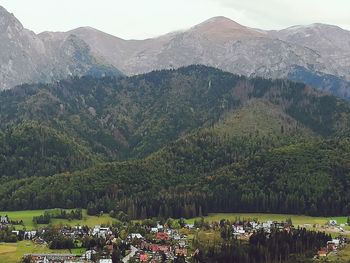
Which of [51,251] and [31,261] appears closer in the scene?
[31,261]

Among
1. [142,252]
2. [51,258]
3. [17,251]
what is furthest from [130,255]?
[17,251]

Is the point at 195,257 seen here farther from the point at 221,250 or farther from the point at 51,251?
the point at 51,251

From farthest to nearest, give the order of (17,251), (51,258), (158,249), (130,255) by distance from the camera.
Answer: (17,251) < (158,249) < (130,255) < (51,258)

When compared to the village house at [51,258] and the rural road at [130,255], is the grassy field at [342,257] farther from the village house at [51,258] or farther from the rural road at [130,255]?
the village house at [51,258]

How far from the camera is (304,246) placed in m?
187

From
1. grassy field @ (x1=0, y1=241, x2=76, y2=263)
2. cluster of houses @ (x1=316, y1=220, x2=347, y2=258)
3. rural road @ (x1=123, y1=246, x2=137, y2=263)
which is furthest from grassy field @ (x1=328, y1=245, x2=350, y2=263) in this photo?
grassy field @ (x1=0, y1=241, x2=76, y2=263)

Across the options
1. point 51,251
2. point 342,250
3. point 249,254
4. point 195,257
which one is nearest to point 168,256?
point 195,257

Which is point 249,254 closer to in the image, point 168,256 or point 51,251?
point 168,256

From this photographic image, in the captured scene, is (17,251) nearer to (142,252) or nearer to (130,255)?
(130,255)

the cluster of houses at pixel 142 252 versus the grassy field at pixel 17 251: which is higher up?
the cluster of houses at pixel 142 252

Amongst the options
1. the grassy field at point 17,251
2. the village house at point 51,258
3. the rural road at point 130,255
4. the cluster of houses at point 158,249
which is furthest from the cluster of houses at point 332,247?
the grassy field at point 17,251

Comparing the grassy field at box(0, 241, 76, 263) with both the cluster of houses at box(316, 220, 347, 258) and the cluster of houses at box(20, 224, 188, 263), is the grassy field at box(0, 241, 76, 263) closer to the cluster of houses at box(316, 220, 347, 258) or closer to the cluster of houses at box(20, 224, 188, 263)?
the cluster of houses at box(20, 224, 188, 263)

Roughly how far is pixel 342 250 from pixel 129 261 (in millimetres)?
Result: 56425

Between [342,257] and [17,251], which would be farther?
[17,251]
